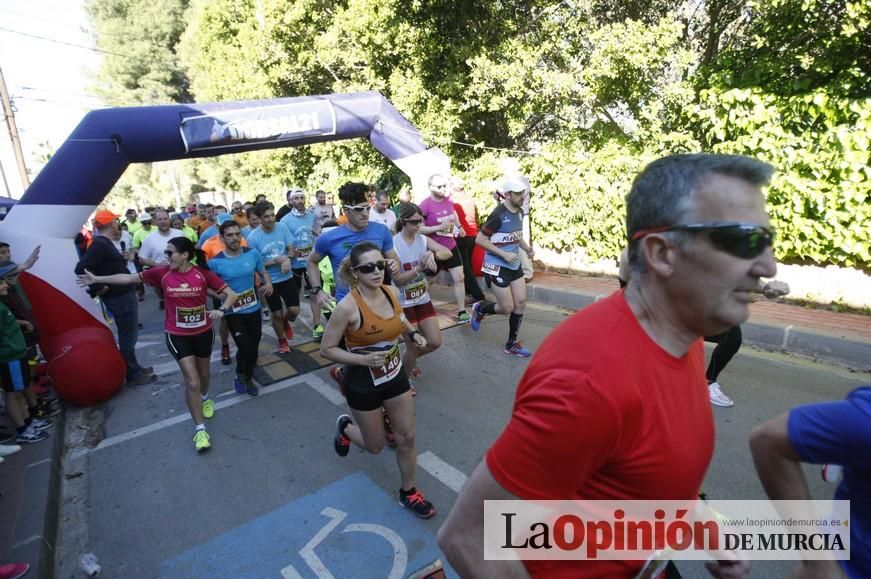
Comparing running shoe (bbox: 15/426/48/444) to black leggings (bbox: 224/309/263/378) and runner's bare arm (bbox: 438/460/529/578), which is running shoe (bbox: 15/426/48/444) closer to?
black leggings (bbox: 224/309/263/378)

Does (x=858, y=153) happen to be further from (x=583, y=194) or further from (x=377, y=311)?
(x=377, y=311)

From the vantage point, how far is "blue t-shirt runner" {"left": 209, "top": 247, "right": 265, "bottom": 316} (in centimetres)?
505

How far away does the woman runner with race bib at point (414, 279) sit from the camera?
4621 mm

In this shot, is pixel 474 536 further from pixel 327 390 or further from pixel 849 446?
pixel 327 390

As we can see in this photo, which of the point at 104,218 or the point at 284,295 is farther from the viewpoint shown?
the point at 284,295

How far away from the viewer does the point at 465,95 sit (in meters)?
10.4

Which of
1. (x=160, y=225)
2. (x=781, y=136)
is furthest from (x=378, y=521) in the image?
(x=781, y=136)

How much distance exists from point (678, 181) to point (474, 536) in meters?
0.96

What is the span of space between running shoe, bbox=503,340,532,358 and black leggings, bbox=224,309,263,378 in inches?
113

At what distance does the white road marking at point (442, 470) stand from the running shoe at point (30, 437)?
142 inches

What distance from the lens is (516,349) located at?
5.79 metres

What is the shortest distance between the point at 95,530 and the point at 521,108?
9.50m

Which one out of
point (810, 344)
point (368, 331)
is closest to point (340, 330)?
point (368, 331)

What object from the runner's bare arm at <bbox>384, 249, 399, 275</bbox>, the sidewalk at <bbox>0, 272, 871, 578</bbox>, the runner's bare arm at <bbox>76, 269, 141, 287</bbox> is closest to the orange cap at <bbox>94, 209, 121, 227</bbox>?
the runner's bare arm at <bbox>76, 269, 141, 287</bbox>
